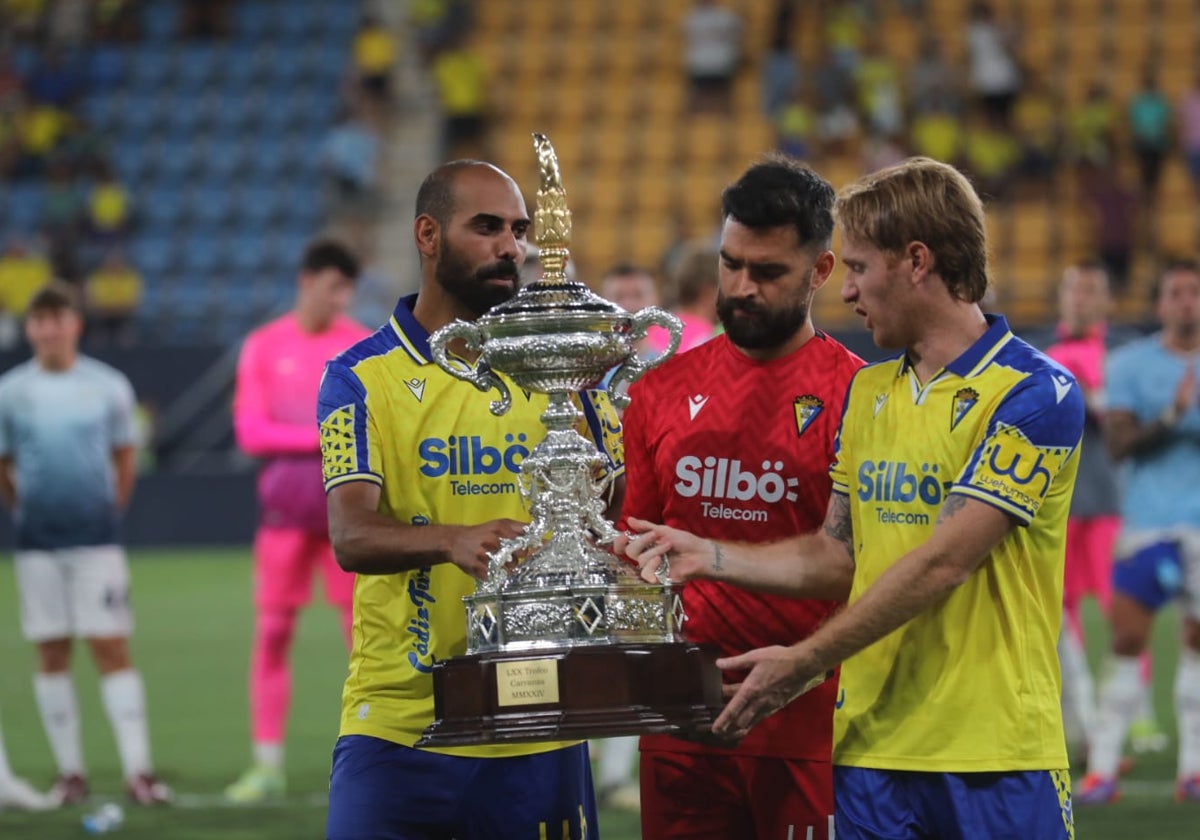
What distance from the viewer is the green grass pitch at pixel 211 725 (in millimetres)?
7543

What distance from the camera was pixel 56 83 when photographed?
73.8ft

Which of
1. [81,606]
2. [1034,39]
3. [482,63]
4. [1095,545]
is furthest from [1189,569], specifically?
[482,63]

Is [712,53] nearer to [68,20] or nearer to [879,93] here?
[879,93]

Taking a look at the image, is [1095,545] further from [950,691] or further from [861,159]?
[861,159]

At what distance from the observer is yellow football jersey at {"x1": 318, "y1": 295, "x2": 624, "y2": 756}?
4.08 m

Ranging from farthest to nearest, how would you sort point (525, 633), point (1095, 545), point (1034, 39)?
point (1034, 39) < point (1095, 545) < point (525, 633)

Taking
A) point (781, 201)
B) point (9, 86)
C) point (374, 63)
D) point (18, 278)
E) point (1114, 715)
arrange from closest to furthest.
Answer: point (781, 201)
point (1114, 715)
point (18, 278)
point (374, 63)
point (9, 86)

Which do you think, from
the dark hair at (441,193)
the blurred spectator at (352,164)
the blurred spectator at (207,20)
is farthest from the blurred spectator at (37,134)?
the dark hair at (441,193)

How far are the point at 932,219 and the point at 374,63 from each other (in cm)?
1893

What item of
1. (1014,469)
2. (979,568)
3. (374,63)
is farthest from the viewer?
(374,63)

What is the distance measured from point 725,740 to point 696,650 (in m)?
0.21

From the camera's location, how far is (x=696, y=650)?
3660 millimetres

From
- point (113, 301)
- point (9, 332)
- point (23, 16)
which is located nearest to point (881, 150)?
point (113, 301)

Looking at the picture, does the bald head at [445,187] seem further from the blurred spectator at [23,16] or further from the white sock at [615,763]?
the blurred spectator at [23,16]
